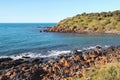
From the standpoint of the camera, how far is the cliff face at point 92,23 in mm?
116863

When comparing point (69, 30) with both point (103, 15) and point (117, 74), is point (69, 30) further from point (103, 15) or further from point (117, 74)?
point (117, 74)

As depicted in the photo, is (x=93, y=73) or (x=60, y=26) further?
(x=60, y=26)

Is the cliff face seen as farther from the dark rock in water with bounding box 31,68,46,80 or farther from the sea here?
the dark rock in water with bounding box 31,68,46,80

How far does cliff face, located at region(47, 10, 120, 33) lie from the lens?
117m

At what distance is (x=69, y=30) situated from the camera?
406 feet

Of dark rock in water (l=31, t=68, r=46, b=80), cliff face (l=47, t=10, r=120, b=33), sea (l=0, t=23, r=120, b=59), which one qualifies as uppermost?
cliff face (l=47, t=10, r=120, b=33)

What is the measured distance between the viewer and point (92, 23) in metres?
126

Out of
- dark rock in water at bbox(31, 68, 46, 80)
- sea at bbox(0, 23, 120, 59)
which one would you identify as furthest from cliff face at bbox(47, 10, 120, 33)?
dark rock in water at bbox(31, 68, 46, 80)

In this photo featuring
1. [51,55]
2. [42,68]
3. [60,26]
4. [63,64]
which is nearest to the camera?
[42,68]

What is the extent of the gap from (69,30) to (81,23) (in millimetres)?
8642

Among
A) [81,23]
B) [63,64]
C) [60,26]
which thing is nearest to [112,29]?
[81,23]

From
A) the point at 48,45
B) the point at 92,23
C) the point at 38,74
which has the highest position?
the point at 92,23

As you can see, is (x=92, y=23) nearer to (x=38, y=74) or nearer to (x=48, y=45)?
(x=48, y=45)

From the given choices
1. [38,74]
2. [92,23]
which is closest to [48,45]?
[38,74]
